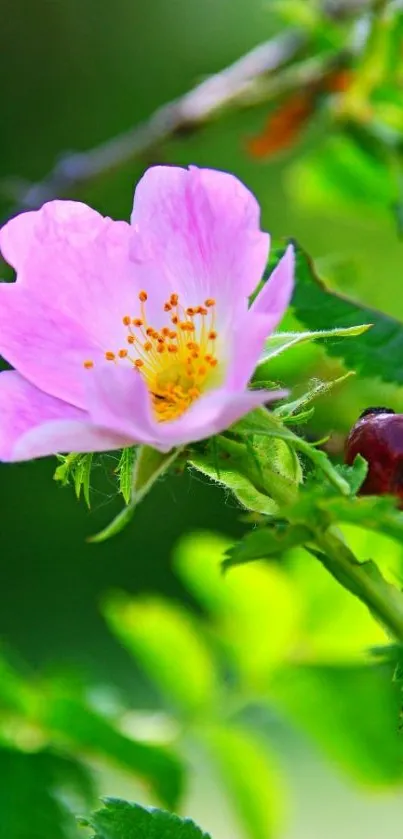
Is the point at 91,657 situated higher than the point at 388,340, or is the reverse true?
the point at 91,657

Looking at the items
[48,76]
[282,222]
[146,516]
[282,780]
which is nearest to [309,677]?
[282,780]

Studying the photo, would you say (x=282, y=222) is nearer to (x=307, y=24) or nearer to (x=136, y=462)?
(x=307, y=24)

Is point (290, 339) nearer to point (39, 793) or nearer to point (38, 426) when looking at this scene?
point (38, 426)

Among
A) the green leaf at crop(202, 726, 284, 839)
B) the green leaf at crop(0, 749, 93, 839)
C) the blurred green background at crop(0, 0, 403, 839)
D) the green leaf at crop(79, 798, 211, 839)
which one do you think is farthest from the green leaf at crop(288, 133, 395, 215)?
the green leaf at crop(79, 798, 211, 839)

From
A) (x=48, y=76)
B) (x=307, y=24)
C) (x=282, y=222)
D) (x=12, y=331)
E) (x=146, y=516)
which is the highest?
(x=48, y=76)

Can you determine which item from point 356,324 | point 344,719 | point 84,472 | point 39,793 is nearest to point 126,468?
point 84,472

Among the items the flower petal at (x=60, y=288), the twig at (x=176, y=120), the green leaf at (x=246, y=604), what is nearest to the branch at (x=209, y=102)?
the twig at (x=176, y=120)

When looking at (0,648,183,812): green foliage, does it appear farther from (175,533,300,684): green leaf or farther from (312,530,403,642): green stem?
(312,530,403,642): green stem
